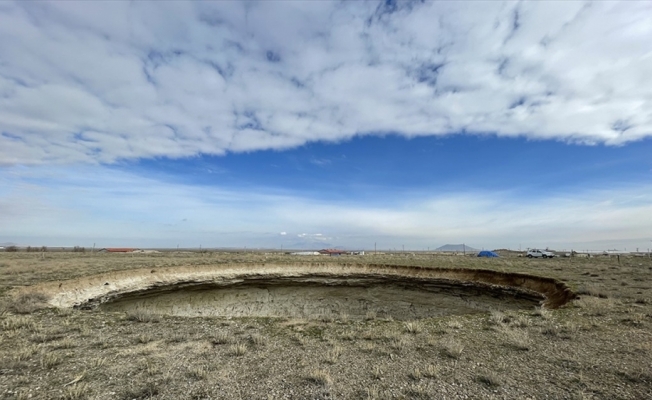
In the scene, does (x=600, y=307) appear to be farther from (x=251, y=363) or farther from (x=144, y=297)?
(x=144, y=297)

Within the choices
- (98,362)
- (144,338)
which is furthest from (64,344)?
(98,362)

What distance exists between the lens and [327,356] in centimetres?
837

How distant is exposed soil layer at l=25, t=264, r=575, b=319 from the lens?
2184 cm

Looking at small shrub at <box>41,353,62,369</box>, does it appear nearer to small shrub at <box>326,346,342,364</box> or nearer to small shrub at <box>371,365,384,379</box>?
small shrub at <box>326,346,342,364</box>

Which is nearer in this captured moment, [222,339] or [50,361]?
[50,361]

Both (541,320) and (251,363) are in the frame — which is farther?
(541,320)

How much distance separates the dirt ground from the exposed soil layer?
892 cm

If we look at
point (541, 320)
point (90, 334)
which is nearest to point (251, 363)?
point (90, 334)

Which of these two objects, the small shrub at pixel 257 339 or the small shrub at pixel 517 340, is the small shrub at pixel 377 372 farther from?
the small shrub at pixel 517 340

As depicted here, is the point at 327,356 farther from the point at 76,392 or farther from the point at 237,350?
the point at 76,392

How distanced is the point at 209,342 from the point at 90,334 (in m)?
3.96

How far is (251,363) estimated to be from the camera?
8070mm

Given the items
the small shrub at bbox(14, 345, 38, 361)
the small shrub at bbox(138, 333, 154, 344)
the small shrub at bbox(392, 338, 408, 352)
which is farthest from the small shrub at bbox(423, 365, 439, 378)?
the small shrub at bbox(14, 345, 38, 361)

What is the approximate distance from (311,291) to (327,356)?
2272 cm
